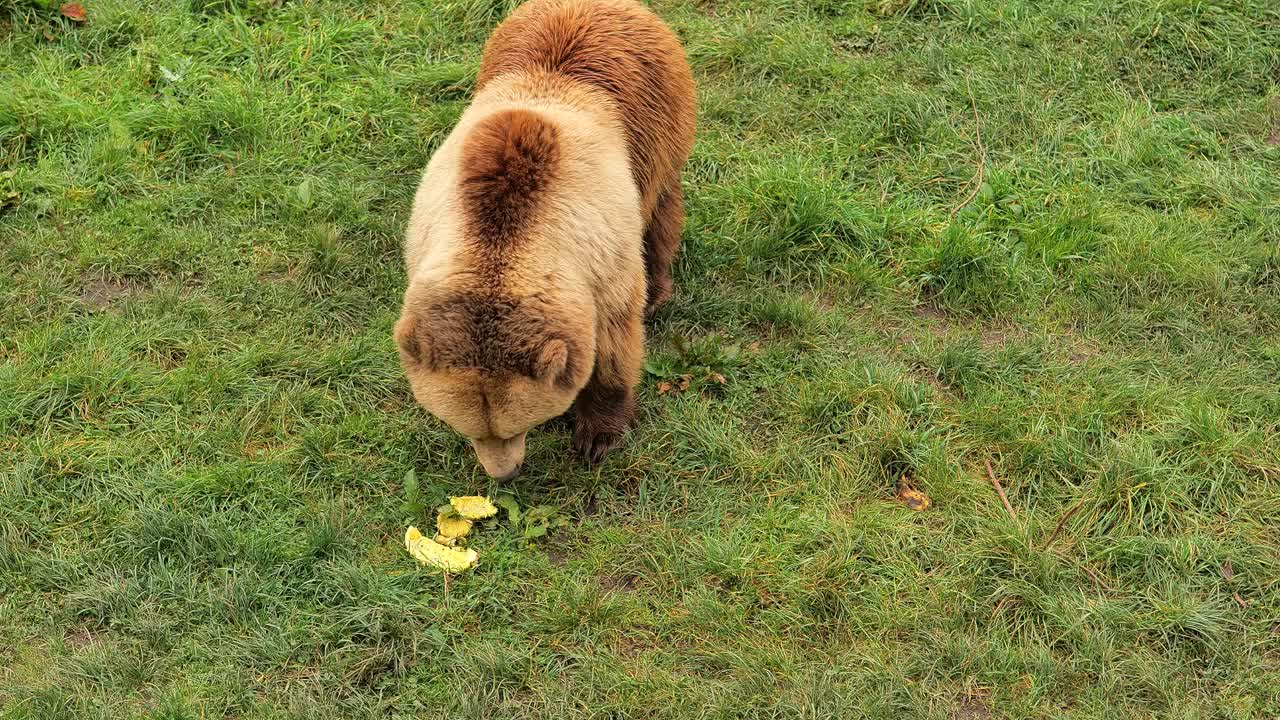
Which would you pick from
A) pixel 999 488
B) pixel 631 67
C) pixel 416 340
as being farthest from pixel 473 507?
pixel 999 488

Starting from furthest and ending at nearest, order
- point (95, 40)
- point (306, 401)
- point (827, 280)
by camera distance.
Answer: point (95, 40), point (827, 280), point (306, 401)

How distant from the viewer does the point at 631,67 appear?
19.1 ft

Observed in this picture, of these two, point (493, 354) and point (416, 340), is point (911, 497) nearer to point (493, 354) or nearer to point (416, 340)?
point (493, 354)

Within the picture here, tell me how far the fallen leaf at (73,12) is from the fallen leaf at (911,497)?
19.1 feet

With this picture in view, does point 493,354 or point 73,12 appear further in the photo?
point 73,12

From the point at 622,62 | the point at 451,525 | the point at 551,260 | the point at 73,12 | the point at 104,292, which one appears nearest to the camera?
the point at 551,260

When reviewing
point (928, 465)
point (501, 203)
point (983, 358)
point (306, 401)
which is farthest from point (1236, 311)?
point (306, 401)

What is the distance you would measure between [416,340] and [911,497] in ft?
7.78

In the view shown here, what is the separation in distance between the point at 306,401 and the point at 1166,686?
4057 millimetres

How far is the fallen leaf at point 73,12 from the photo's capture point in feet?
25.0

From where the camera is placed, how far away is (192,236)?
6.72m

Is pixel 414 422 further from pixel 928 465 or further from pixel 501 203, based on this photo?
pixel 928 465

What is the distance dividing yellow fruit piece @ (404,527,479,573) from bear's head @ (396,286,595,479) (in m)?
0.65

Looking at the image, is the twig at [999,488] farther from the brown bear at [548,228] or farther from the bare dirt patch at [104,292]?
the bare dirt patch at [104,292]
